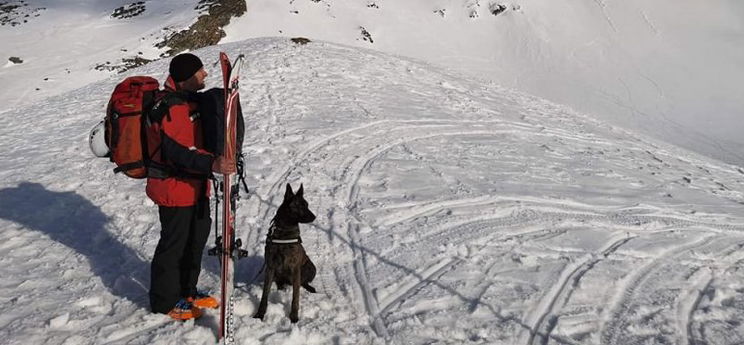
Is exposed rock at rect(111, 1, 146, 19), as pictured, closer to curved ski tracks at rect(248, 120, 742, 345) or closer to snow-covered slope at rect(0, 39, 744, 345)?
snow-covered slope at rect(0, 39, 744, 345)

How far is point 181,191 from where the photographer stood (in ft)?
15.3

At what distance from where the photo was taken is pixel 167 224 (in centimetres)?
477

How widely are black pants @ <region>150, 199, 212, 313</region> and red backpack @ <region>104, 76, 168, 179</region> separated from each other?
55 centimetres

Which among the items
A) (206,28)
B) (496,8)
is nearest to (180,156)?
(206,28)

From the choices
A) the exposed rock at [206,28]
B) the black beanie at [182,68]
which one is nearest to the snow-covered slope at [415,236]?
the black beanie at [182,68]

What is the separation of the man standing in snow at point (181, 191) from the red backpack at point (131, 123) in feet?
0.36

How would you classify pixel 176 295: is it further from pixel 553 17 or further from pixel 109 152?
pixel 553 17

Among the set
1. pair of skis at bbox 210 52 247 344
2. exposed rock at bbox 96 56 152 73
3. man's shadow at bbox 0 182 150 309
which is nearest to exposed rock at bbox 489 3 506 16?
exposed rock at bbox 96 56 152 73

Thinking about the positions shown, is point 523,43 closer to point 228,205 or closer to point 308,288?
point 308,288

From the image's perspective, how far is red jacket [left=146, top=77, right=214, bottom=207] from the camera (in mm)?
4281

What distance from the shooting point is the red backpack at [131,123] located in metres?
A: 4.34

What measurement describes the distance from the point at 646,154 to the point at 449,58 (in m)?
28.7

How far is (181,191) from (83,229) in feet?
11.9

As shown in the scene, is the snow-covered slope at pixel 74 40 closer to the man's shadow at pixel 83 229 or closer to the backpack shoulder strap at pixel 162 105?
the man's shadow at pixel 83 229
